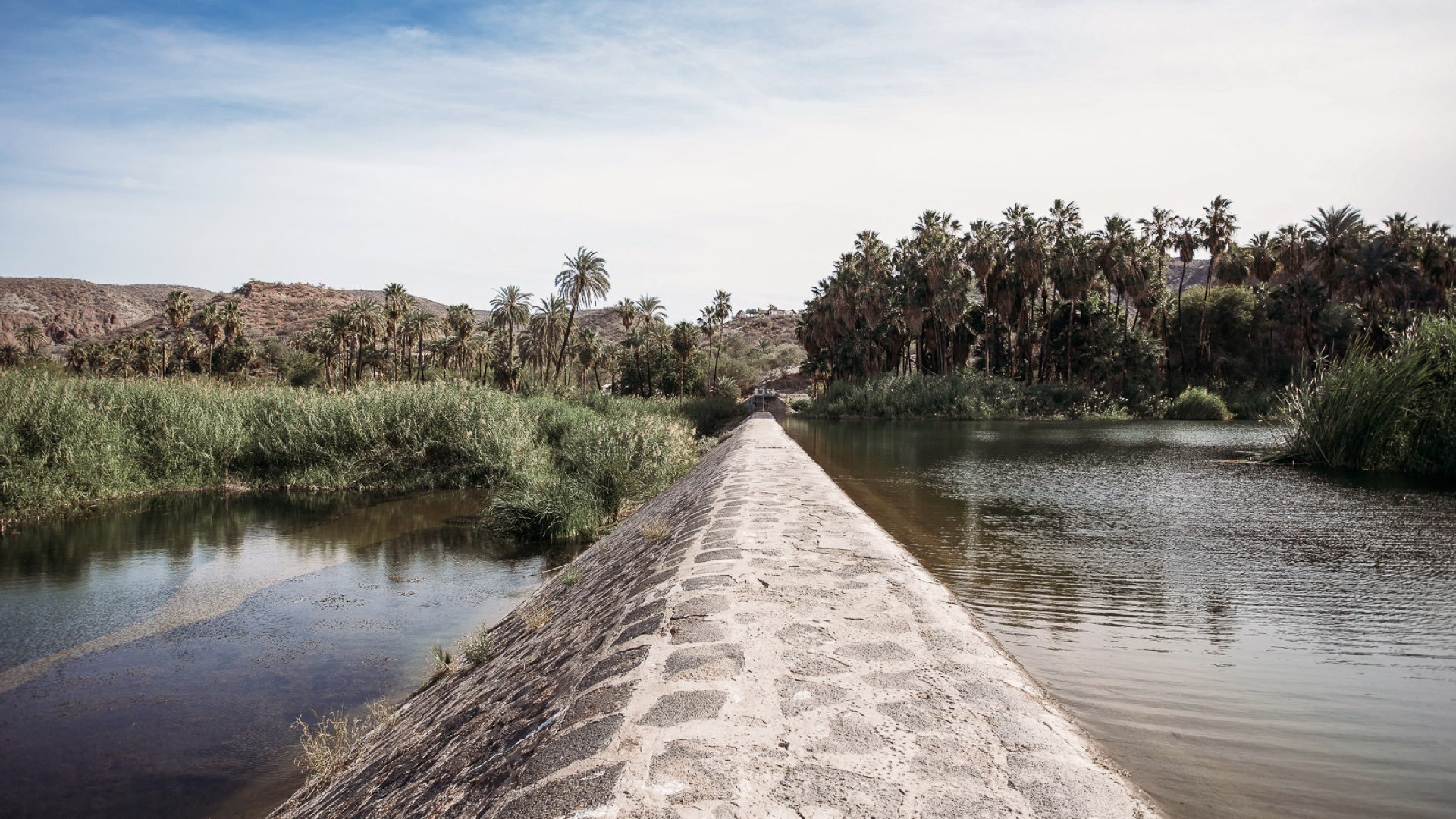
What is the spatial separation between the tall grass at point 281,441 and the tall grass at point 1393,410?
50.6 ft

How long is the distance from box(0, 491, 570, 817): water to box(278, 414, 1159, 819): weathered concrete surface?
1.58 meters

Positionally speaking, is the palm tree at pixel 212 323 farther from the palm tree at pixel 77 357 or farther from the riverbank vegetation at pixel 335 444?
the riverbank vegetation at pixel 335 444

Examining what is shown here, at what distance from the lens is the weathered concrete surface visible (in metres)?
2.57

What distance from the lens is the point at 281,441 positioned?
2198 cm

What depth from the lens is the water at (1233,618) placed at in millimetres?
4172

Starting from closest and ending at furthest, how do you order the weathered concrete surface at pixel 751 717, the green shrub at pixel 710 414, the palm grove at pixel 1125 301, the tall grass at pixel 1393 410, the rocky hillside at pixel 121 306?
the weathered concrete surface at pixel 751 717, the tall grass at pixel 1393 410, the green shrub at pixel 710 414, the palm grove at pixel 1125 301, the rocky hillside at pixel 121 306

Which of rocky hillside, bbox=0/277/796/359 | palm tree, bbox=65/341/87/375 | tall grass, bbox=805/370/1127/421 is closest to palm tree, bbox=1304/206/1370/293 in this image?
tall grass, bbox=805/370/1127/421

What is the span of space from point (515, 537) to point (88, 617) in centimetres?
623

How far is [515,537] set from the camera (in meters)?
14.7

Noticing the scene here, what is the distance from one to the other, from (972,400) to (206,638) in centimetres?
4550

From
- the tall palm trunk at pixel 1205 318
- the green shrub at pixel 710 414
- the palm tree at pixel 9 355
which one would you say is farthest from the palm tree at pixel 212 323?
the tall palm trunk at pixel 1205 318

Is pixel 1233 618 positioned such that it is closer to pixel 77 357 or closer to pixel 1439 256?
pixel 1439 256

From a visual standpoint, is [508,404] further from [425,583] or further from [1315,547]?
[1315,547]

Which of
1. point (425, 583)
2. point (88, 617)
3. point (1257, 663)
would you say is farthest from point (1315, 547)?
point (88, 617)
